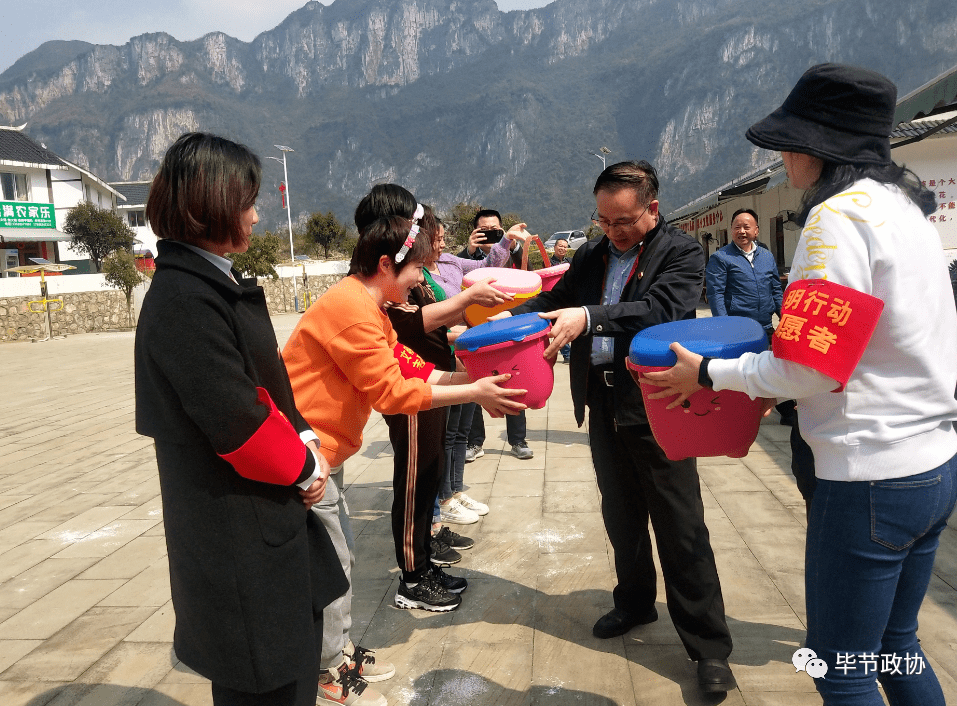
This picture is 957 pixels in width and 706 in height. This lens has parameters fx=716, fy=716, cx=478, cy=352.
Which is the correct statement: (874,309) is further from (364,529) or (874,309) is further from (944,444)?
(364,529)

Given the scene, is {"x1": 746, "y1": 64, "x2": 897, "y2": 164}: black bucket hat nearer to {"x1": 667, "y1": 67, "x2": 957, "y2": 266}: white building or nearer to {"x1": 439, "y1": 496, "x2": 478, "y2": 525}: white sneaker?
{"x1": 667, "y1": 67, "x2": 957, "y2": 266}: white building

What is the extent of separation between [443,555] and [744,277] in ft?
13.1

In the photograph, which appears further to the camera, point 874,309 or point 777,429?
point 777,429

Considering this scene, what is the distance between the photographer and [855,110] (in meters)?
1.65

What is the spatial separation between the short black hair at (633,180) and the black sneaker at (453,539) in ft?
7.30

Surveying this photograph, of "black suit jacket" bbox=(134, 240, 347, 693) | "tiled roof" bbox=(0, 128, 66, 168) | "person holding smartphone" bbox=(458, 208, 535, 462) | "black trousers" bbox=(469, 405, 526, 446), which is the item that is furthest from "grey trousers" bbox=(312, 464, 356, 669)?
"tiled roof" bbox=(0, 128, 66, 168)

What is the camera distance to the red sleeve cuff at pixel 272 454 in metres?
1.59

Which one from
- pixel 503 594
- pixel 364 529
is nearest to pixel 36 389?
pixel 364 529

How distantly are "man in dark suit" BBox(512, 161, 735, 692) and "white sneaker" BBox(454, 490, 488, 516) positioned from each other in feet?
5.68

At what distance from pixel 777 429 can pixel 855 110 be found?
18.5ft

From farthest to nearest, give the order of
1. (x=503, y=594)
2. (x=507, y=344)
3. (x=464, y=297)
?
(x=503, y=594) → (x=464, y=297) → (x=507, y=344)

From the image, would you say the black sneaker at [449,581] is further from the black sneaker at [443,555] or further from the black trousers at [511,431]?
the black trousers at [511,431]

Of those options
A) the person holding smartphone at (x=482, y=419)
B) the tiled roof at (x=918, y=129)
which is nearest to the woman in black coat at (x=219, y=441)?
the person holding smartphone at (x=482, y=419)

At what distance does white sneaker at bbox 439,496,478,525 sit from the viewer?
4578mm
